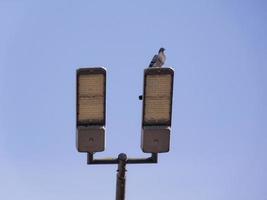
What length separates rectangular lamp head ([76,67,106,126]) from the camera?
3.34m

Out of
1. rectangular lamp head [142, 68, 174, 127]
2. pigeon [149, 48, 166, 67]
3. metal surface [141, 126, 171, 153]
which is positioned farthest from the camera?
pigeon [149, 48, 166, 67]

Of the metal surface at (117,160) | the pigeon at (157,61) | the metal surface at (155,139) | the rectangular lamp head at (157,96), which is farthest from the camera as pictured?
the pigeon at (157,61)

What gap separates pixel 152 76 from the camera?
131 inches

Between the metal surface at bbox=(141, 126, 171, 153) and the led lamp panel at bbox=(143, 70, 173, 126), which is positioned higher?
the led lamp panel at bbox=(143, 70, 173, 126)

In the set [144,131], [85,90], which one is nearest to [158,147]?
[144,131]

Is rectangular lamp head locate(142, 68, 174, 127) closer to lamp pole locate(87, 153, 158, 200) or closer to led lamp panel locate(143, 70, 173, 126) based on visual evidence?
led lamp panel locate(143, 70, 173, 126)

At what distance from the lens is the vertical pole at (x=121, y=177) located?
3666 mm

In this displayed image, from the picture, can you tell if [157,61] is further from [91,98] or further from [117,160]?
[91,98]

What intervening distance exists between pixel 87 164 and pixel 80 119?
1.45 feet

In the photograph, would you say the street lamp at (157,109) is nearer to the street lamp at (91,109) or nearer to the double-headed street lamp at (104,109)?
the double-headed street lamp at (104,109)

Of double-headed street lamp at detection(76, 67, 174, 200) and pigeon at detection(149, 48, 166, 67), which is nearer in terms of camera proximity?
double-headed street lamp at detection(76, 67, 174, 200)

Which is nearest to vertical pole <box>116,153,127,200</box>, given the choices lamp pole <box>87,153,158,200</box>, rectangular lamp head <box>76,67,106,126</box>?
lamp pole <box>87,153,158,200</box>

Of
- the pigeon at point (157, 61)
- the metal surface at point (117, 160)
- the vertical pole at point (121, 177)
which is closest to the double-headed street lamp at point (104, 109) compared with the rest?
the metal surface at point (117, 160)

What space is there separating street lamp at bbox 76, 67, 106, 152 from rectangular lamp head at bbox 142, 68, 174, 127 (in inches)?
12.9
